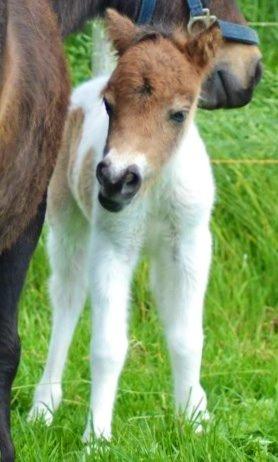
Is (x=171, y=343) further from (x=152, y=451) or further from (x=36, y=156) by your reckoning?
(x=36, y=156)

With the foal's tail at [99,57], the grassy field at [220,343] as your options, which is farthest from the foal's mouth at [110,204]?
the foal's tail at [99,57]

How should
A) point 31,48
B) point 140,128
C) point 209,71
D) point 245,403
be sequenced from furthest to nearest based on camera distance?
point 245,403 < point 209,71 < point 140,128 < point 31,48

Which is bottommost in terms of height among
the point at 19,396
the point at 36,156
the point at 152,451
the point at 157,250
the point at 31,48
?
the point at 19,396

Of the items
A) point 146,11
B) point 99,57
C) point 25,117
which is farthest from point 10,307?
point 99,57

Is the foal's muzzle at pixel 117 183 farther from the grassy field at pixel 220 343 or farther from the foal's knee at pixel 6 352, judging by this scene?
the grassy field at pixel 220 343

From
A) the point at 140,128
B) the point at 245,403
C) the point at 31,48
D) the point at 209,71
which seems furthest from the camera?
the point at 245,403

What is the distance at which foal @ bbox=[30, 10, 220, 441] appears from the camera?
417 cm

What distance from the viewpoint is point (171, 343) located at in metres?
4.67

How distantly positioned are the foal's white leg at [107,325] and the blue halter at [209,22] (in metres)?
0.81

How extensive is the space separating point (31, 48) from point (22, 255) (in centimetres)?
85

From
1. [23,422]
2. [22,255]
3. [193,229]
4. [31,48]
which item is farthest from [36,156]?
[23,422]

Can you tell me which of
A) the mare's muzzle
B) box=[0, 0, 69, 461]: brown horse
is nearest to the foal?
the mare's muzzle

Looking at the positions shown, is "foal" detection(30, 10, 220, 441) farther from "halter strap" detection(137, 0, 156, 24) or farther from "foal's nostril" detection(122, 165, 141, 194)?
"halter strap" detection(137, 0, 156, 24)

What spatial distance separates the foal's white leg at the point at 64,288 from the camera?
503 centimetres
